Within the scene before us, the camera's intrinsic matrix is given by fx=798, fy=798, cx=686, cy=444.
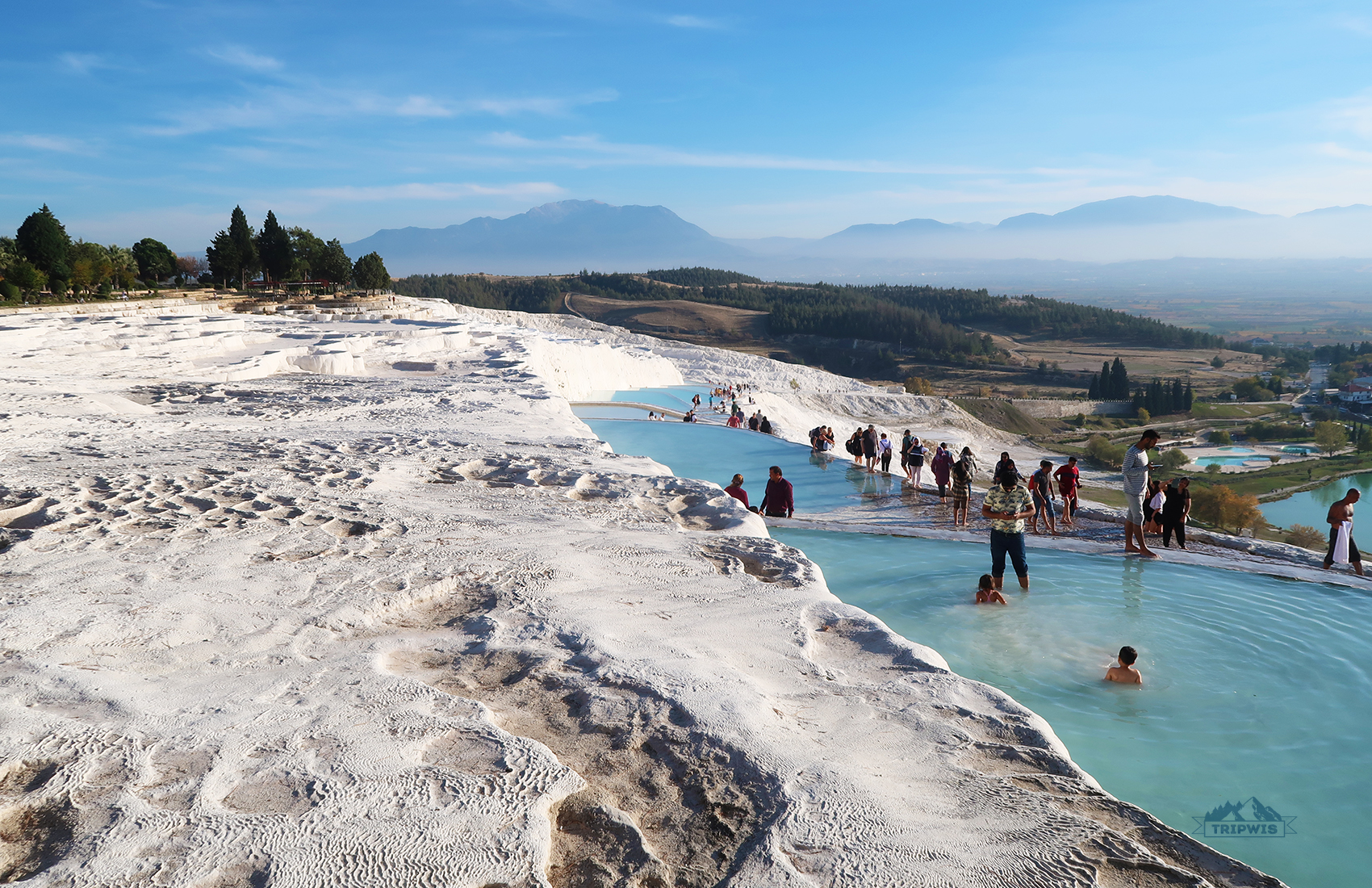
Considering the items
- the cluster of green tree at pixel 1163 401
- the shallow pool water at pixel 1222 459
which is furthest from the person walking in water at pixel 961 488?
the cluster of green tree at pixel 1163 401

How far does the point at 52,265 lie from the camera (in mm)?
29891

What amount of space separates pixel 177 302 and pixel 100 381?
17.4 metres

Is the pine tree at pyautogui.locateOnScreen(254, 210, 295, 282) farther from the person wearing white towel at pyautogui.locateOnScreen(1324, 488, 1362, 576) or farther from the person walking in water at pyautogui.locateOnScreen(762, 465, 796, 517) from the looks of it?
the person wearing white towel at pyautogui.locateOnScreen(1324, 488, 1362, 576)

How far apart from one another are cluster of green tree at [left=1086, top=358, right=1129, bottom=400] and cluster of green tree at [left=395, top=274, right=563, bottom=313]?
62.6m

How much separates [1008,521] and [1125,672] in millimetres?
1652

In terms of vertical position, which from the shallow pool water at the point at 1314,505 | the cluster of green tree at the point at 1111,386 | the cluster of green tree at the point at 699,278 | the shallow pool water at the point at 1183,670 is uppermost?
the cluster of green tree at the point at 699,278

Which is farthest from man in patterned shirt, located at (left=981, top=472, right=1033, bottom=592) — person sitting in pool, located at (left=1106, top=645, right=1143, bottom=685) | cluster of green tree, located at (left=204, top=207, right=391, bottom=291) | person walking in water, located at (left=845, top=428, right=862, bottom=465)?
cluster of green tree, located at (left=204, top=207, right=391, bottom=291)

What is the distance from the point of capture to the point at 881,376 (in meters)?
80.5

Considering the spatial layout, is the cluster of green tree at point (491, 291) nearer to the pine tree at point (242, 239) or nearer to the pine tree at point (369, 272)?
the pine tree at point (369, 272)

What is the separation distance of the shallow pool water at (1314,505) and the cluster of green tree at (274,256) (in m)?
44.3

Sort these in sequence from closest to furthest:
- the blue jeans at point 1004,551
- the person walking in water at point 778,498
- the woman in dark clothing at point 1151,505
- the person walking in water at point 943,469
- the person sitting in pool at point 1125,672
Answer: the person sitting in pool at point 1125,672 < the blue jeans at point 1004,551 < the woman in dark clothing at point 1151,505 < the person walking in water at point 778,498 < the person walking in water at point 943,469

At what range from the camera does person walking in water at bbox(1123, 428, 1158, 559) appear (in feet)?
24.4

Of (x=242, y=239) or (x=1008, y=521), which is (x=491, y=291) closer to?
(x=242, y=239)

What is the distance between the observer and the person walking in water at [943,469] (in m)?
10.4
